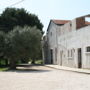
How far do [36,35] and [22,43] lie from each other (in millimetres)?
2022

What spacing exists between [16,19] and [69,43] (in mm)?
14578

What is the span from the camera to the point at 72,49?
31438mm

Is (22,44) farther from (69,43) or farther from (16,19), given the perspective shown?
(16,19)

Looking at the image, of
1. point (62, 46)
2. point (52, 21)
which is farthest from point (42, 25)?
point (62, 46)

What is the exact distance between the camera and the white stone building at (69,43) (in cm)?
2744

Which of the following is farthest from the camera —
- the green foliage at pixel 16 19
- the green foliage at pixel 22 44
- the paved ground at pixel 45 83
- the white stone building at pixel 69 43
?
the green foliage at pixel 16 19

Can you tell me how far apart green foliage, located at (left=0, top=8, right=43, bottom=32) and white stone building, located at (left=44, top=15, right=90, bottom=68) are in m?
3.76

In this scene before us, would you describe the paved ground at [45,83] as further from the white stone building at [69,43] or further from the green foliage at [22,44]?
the white stone building at [69,43]

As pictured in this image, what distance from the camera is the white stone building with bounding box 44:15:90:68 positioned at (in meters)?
27.4

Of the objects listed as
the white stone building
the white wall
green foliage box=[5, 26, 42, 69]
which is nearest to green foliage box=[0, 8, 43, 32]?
the white stone building

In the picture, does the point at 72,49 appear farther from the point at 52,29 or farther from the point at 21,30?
the point at 52,29

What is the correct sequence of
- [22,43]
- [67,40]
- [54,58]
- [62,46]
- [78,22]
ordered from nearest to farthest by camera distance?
Result: 1. [22,43]
2. [78,22]
3. [67,40]
4. [62,46]
5. [54,58]

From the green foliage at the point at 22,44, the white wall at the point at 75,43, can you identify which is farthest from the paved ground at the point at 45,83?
the white wall at the point at 75,43

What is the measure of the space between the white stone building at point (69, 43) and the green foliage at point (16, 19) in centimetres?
376
